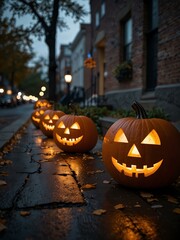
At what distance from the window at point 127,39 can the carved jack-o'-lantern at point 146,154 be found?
27.6ft

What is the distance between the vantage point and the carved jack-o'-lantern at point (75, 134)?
5535mm

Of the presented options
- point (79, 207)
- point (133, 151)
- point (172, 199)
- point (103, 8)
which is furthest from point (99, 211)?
point (103, 8)

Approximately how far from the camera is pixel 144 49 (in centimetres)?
966

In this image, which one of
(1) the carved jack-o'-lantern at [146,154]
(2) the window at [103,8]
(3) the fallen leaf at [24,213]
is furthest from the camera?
(2) the window at [103,8]

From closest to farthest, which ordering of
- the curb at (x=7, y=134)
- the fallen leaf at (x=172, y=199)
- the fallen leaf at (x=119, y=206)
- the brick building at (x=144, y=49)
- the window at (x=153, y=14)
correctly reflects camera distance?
the fallen leaf at (x=119, y=206)
the fallen leaf at (x=172, y=199)
the curb at (x=7, y=134)
the brick building at (x=144, y=49)
the window at (x=153, y=14)

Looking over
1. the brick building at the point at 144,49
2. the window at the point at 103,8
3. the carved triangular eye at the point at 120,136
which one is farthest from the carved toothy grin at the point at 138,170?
the window at the point at 103,8

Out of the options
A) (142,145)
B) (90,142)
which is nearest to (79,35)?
(90,142)

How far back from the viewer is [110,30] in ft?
44.1

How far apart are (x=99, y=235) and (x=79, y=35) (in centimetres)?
3423

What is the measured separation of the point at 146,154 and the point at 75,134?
2.48m

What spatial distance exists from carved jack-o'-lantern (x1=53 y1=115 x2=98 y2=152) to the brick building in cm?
259

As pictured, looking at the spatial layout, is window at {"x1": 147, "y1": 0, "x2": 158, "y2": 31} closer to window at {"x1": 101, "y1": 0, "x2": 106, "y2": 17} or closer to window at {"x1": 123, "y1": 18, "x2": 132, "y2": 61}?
window at {"x1": 123, "y1": 18, "x2": 132, "y2": 61}

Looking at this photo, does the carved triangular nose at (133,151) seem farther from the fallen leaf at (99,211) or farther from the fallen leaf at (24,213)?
the fallen leaf at (24,213)

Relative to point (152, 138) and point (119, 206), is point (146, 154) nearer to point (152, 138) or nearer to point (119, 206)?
point (152, 138)
